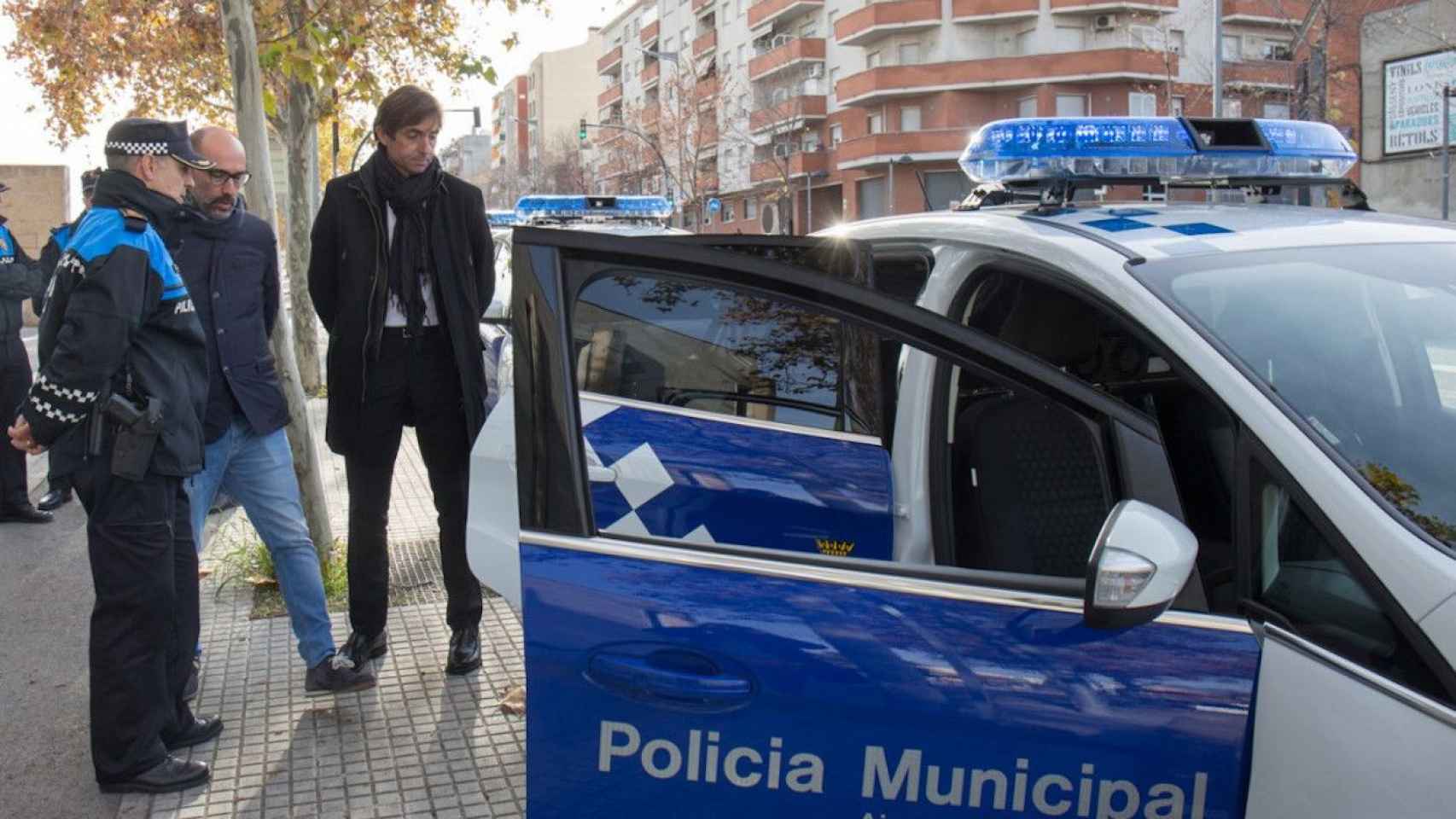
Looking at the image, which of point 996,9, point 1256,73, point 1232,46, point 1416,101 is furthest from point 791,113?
point 1416,101

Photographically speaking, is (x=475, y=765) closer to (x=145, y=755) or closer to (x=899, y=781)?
(x=145, y=755)

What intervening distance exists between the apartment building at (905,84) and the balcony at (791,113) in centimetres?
9

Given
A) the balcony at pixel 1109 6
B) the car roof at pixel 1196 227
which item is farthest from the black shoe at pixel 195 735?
the balcony at pixel 1109 6

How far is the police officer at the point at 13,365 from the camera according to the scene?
766cm

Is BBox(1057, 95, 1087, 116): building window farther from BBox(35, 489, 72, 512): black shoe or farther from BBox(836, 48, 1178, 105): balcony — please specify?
BBox(35, 489, 72, 512): black shoe

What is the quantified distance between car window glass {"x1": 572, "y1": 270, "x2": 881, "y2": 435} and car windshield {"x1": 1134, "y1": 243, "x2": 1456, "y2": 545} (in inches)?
35.1

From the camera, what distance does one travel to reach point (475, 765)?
392 cm

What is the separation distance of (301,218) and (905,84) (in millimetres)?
43514

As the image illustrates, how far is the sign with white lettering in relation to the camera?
1117 inches

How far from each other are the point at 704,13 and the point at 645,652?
74582 millimetres

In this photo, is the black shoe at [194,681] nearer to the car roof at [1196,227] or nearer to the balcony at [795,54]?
the car roof at [1196,227]

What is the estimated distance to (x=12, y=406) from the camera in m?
7.81

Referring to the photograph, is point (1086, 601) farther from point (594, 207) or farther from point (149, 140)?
point (594, 207)

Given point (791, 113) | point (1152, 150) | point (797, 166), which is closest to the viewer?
point (1152, 150)
